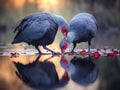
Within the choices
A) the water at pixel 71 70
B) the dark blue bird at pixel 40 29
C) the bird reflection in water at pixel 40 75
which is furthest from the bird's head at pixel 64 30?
the bird reflection in water at pixel 40 75

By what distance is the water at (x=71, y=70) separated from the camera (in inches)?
162

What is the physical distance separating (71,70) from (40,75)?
382mm

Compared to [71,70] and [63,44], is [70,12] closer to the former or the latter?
[63,44]

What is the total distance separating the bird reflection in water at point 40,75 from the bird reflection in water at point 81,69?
0.13 metres

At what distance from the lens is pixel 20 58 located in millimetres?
5867

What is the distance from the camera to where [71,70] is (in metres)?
4.90

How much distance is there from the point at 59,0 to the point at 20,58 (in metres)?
2.28

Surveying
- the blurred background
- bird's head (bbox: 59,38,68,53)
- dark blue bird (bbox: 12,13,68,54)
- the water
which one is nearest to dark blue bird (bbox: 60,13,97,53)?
bird's head (bbox: 59,38,68,53)

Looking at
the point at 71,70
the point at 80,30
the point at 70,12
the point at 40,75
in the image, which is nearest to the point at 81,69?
the point at 71,70

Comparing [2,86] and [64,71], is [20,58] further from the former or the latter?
[2,86]

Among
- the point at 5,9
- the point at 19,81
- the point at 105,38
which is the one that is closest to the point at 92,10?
the point at 105,38

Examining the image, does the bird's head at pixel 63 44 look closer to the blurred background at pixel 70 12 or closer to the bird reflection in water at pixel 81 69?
the bird reflection in water at pixel 81 69

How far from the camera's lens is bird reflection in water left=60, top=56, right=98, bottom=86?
441cm

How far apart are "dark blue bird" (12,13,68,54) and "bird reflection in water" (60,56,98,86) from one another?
1.21ft
